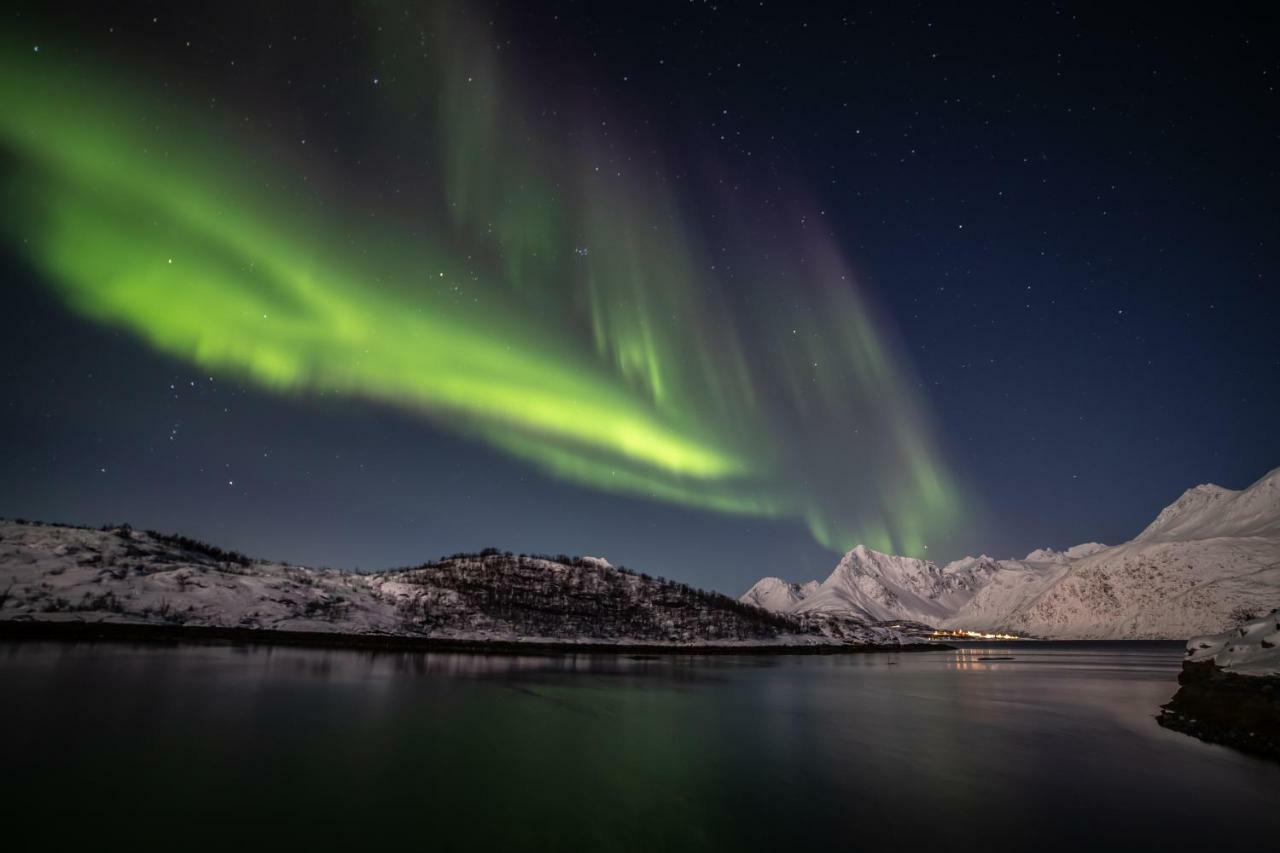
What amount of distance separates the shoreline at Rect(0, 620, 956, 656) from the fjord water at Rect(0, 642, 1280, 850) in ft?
217

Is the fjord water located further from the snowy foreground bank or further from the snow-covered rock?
the snow-covered rock

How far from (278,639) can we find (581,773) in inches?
5142

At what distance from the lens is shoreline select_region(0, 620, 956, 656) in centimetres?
10256

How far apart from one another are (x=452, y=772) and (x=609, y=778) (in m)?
6.85

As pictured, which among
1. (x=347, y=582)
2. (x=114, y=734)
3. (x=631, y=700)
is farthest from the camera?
(x=347, y=582)

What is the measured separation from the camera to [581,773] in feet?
90.1

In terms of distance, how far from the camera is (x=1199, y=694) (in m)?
44.5

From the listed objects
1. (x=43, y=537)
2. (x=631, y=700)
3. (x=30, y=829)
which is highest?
(x=43, y=537)

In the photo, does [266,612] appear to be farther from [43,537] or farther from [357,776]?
[357,776]

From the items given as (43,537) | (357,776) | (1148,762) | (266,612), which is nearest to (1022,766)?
(1148,762)

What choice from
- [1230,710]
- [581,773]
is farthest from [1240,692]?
[581,773]

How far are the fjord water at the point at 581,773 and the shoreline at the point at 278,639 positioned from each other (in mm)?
66206

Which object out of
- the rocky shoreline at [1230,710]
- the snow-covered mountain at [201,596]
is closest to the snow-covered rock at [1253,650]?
the rocky shoreline at [1230,710]

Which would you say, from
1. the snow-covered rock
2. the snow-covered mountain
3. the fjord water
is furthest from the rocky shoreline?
the snow-covered mountain
